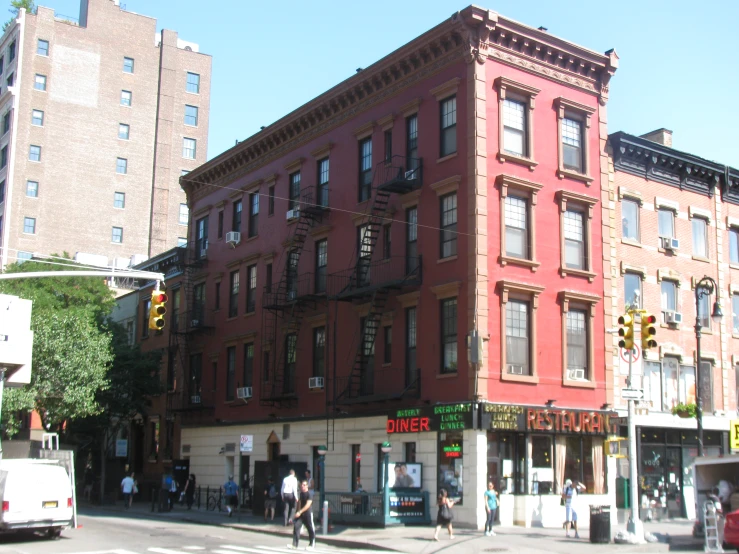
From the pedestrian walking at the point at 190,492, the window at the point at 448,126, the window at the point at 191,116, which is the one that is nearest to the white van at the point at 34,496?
the window at the point at 448,126

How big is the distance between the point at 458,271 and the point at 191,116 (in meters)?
56.6

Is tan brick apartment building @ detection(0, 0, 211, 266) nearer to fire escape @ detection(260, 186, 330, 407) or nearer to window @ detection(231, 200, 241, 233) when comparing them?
window @ detection(231, 200, 241, 233)

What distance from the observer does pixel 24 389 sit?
125ft

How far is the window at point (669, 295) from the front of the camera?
3534cm

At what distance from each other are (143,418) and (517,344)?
2916 cm

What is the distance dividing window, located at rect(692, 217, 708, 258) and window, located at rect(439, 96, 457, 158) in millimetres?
12444

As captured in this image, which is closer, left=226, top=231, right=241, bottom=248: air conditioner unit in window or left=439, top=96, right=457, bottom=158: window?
left=439, top=96, right=457, bottom=158: window

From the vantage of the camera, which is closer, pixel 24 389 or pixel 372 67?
pixel 372 67

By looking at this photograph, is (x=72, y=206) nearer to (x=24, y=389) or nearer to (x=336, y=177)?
(x=24, y=389)

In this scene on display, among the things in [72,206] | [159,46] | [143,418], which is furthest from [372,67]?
[159,46]

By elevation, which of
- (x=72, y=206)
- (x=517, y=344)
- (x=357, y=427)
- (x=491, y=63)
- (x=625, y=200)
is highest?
(x=72, y=206)

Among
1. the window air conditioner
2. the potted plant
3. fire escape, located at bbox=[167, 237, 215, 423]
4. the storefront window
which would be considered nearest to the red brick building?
the storefront window

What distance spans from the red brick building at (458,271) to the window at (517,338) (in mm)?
61

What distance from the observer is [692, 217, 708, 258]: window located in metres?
37.2
